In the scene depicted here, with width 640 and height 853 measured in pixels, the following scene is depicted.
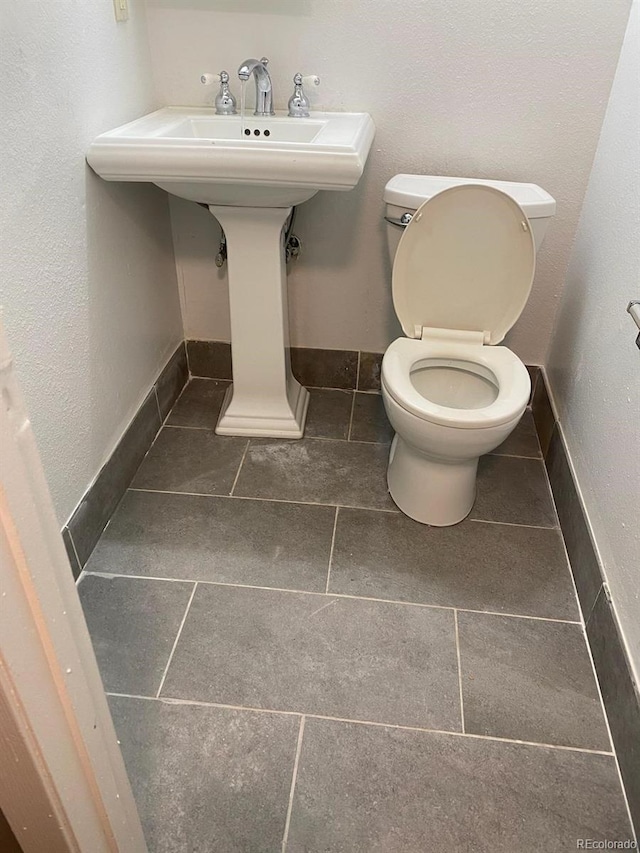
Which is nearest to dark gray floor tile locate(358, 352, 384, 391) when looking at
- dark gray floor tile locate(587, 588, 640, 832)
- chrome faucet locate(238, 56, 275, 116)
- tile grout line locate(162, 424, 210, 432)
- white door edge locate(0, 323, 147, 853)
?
tile grout line locate(162, 424, 210, 432)

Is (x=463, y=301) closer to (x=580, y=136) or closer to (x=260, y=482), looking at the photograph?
(x=580, y=136)

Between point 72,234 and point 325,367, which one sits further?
point 325,367

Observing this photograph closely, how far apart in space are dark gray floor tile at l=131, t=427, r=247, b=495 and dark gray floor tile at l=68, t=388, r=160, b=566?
0.04 metres

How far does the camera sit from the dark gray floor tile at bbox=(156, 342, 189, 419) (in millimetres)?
2031

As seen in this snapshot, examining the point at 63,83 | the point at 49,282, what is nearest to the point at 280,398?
the point at 49,282

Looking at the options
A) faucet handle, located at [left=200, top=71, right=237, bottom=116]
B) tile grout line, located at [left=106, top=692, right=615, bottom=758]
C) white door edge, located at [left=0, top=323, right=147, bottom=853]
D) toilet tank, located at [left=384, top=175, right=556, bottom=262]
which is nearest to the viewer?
white door edge, located at [left=0, top=323, right=147, bottom=853]

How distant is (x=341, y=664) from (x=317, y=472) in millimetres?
652

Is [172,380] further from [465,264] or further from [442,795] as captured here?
[442,795]

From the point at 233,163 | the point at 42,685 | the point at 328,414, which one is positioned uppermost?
the point at 233,163

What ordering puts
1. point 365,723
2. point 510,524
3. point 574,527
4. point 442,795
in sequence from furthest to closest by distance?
1. point 510,524
2. point 574,527
3. point 365,723
4. point 442,795

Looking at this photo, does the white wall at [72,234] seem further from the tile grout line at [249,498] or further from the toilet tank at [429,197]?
the toilet tank at [429,197]

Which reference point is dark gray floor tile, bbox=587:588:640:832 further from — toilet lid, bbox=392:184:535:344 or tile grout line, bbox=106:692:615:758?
toilet lid, bbox=392:184:535:344

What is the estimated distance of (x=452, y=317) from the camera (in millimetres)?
1705

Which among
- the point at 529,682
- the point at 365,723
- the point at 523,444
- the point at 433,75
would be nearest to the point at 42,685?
the point at 365,723
